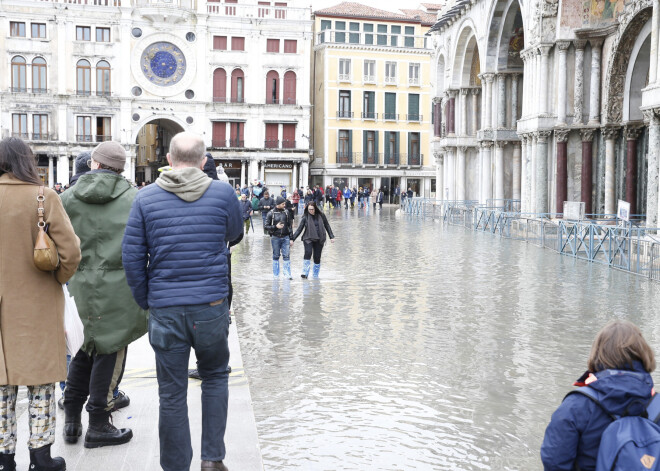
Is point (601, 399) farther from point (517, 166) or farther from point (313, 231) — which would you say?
point (517, 166)

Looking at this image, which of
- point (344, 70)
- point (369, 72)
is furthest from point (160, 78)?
point (369, 72)

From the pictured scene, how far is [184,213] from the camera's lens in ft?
15.7


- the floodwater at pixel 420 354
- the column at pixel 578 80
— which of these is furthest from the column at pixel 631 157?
the floodwater at pixel 420 354

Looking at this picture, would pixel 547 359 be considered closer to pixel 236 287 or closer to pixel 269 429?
pixel 269 429

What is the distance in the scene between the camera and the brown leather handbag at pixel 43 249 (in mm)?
4742

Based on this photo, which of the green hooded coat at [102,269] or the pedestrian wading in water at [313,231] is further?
the pedestrian wading in water at [313,231]

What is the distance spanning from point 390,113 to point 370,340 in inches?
2081

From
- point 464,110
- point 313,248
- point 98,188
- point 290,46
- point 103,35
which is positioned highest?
point 103,35

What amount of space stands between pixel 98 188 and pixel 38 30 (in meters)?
51.1

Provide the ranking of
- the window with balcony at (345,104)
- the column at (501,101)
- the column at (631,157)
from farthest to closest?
the window with balcony at (345,104), the column at (501,101), the column at (631,157)

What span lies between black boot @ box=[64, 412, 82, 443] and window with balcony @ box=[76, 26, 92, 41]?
167ft

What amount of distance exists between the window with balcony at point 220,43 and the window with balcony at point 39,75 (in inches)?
442

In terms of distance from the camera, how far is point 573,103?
24.1 metres

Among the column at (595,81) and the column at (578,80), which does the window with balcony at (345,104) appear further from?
the column at (595,81)
